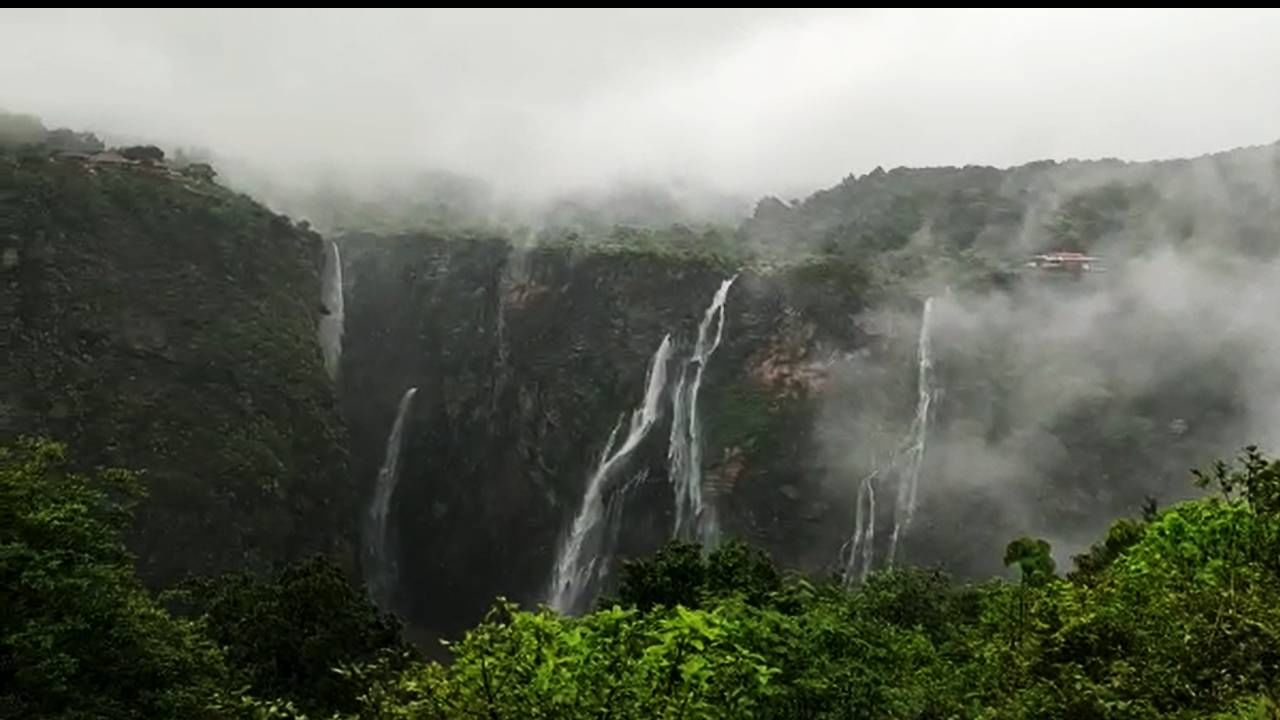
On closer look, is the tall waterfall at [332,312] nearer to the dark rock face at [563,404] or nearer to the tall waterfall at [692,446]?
the dark rock face at [563,404]

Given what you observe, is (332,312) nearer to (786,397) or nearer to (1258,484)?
(786,397)

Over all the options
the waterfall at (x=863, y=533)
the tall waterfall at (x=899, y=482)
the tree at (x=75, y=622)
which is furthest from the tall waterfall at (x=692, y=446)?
the tree at (x=75, y=622)

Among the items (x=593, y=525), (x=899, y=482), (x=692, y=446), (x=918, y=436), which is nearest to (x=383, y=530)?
(x=593, y=525)

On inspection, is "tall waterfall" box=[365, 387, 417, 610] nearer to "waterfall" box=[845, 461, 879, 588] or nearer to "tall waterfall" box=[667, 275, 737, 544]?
"tall waterfall" box=[667, 275, 737, 544]

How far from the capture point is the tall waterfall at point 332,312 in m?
77.5

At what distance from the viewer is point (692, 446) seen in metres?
69.0

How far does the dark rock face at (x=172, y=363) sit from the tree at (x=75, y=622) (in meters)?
31.7

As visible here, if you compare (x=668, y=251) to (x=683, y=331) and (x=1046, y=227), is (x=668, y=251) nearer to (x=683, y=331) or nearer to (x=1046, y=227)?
(x=683, y=331)

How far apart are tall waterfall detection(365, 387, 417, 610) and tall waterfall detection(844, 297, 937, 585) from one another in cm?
3145

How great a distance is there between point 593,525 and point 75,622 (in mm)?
51156

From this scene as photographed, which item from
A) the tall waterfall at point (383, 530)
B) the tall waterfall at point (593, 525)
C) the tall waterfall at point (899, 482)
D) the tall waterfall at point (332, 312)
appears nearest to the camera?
the tall waterfall at point (899, 482)

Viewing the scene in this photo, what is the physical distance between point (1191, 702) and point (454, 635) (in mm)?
63479

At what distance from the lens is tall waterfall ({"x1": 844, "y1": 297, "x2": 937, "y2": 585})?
213 ft

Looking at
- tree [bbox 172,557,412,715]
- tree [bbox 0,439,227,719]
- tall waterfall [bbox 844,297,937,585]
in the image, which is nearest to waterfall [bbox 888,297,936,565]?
tall waterfall [bbox 844,297,937,585]
